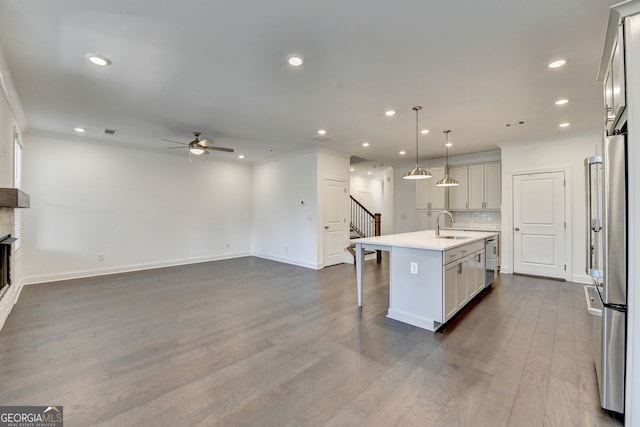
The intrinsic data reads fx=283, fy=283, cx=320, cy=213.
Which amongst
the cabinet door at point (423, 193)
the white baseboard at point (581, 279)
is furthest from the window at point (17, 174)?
the white baseboard at point (581, 279)

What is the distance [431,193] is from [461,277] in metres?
4.16

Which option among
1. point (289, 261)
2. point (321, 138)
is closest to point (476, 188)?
point (321, 138)

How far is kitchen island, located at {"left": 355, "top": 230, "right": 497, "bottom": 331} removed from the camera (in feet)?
10.0

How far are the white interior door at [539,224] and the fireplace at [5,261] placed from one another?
7879 mm

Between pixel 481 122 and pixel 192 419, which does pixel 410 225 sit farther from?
pixel 192 419

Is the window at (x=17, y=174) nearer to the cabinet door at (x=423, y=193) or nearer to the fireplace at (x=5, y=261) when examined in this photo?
the fireplace at (x=5, y=261)

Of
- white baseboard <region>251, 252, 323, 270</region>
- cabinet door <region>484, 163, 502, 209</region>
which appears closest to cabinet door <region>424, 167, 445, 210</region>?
cabinet door <region>484, 163, 502, 209</region>

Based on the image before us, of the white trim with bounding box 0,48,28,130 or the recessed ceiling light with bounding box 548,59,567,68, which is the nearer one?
the recessed ceiling light with bounding box 548,59,567,68

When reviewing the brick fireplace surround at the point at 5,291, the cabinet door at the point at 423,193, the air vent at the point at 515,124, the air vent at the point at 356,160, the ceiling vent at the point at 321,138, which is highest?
the air vent at the point at 356,160

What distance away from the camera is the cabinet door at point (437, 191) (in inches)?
279

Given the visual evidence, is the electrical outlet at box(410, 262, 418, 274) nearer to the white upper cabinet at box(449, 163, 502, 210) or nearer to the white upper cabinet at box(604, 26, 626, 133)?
the white upper cabinet at box(604, 26, 626, 133)

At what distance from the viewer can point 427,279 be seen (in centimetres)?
314

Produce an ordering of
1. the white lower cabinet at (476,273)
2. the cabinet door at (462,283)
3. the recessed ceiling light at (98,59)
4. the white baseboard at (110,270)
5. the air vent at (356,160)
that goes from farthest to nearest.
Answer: the air vent at (356,160), the white baseboard at (110,270), the white lower cabinet at (476,273), the cabinet door at (462,283), the recessed ceiling light at (98,59)

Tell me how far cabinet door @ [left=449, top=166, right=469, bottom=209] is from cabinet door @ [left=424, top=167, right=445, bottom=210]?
0.81ft
